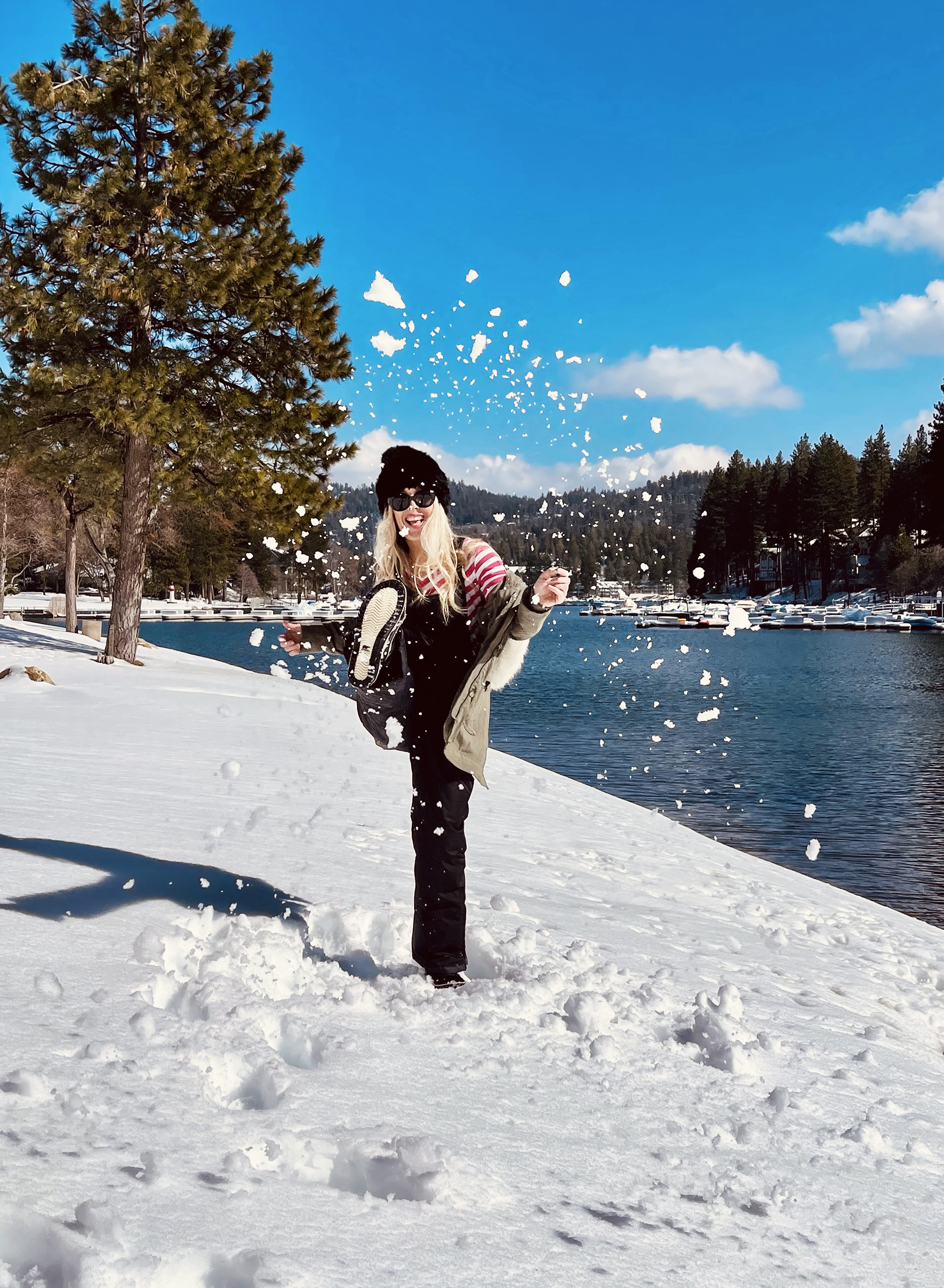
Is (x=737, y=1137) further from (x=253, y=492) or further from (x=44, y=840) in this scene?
(x=253, y=492)

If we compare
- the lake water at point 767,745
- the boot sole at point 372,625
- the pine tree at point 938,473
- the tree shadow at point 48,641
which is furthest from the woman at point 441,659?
the pine tree at point 938,473

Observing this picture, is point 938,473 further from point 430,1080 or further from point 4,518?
point 430,1080

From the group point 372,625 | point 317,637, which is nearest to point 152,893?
point 317,637

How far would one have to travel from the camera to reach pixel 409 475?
4.57m

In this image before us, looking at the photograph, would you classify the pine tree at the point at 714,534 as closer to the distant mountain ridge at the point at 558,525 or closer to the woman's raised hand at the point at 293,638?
the distant mountain ridge at the point at 558,525

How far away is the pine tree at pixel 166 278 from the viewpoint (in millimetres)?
18156

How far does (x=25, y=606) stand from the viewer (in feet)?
238

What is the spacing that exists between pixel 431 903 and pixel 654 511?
12.7 ft

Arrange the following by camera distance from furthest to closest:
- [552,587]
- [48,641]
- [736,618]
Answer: [48,641], [736,618], [552,587]

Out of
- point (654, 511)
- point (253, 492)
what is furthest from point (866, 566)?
point (654, 511)

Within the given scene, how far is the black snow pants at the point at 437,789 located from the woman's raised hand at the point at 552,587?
0.45m

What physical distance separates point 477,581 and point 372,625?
0.55 metres

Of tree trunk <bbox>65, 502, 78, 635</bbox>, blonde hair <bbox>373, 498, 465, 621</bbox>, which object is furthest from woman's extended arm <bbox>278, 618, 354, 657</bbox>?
tree trunk <bbox>65, 502, 78, 635</bbox>

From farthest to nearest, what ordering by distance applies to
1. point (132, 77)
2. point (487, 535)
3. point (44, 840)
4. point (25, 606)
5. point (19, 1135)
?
point (25, 606) < point (132, 77) < point (44, 840) < point (487, 535) < point (19, 1135)
